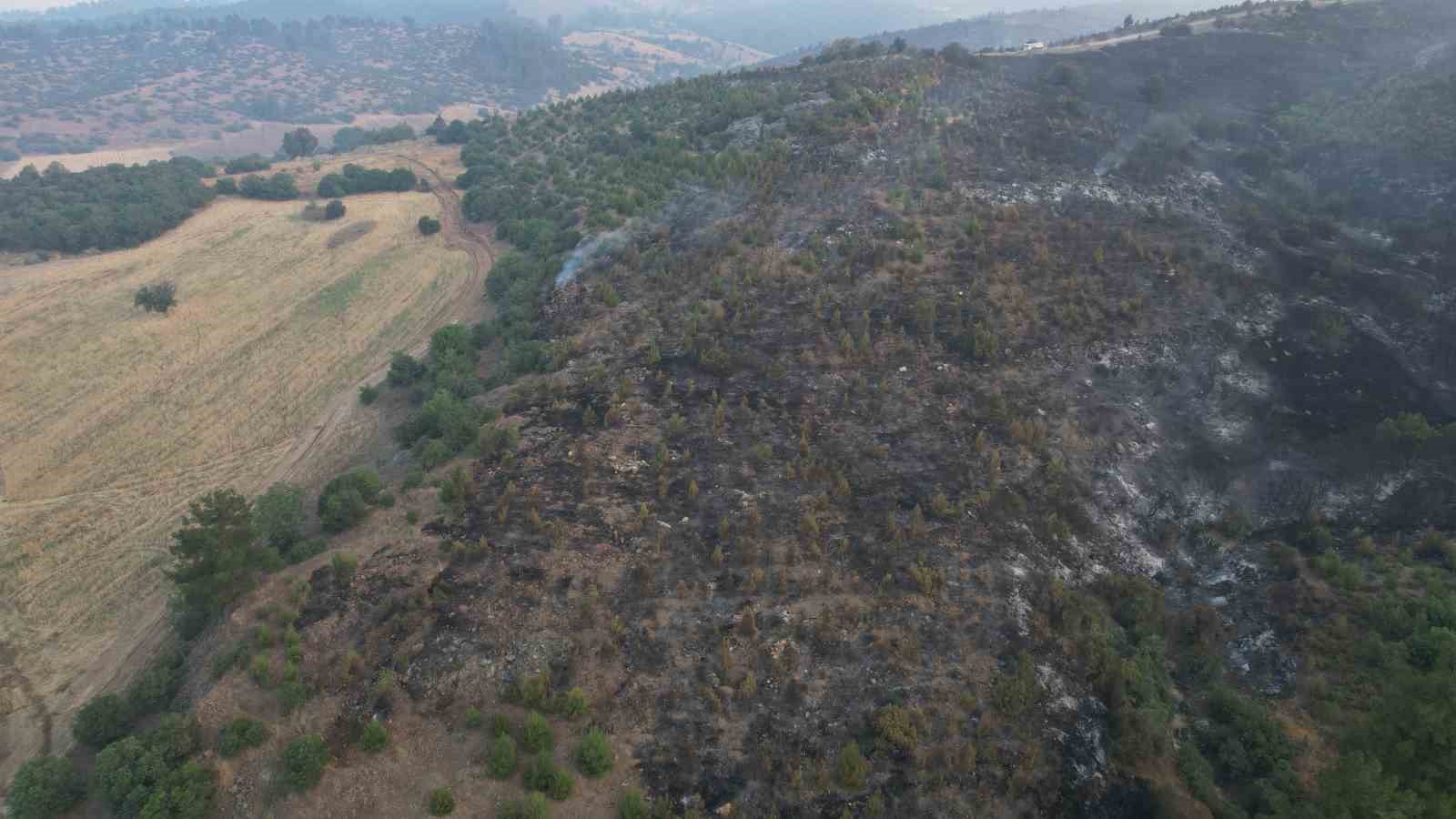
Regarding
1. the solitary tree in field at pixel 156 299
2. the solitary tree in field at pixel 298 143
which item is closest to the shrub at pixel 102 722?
the solitary tree in field at pixel 156 299

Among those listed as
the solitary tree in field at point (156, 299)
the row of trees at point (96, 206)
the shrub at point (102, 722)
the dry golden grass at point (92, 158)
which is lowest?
the dry golden grass at point (92, 158)

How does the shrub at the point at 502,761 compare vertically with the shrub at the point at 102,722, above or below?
above

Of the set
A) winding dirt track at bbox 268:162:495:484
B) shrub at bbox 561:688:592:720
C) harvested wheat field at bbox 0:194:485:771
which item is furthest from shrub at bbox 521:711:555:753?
winding dirt track at bbox 268:162:495:484

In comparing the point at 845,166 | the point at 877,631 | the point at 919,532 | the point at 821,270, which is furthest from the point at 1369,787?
the point at 845,166

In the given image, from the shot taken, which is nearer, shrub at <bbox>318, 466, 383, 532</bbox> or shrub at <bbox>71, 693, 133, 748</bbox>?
→ shrub at <bbox>71, 693, 133, 748</bbox>

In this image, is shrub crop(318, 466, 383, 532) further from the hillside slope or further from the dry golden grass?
the dry golden grass

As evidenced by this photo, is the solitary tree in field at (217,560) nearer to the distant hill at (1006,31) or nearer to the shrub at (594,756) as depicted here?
the shrub at (594,756)

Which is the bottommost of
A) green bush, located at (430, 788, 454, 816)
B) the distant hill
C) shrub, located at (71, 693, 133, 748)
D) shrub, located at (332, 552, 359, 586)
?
shrub, located at (71, 693, 133, 748)

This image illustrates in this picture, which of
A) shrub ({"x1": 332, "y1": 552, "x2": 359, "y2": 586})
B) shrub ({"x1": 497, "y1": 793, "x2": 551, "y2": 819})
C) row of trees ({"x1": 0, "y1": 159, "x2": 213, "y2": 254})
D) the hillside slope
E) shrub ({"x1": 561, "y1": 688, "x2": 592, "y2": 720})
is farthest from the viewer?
row of trees ({"x1": 0, "y1": 159, "x2": 213, "y2": 254})
